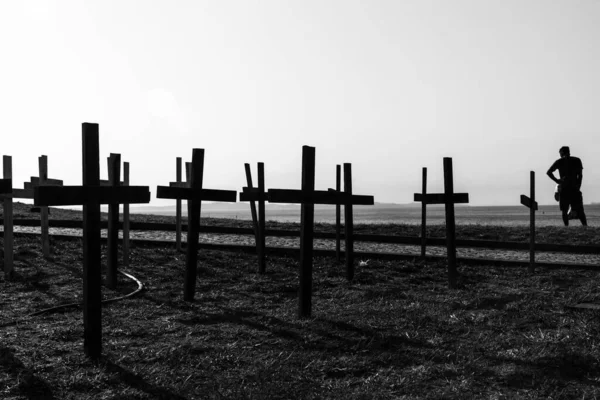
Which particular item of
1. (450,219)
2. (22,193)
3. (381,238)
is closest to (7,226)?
(22,193)

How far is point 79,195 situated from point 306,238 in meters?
3.04

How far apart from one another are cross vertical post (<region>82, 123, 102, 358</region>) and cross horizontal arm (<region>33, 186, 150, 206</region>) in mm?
49

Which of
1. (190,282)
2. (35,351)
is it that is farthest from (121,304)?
(35,351)

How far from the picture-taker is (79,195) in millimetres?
6406

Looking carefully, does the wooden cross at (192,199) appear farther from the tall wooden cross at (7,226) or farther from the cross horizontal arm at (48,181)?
the cross horizontal arm at (48,181)

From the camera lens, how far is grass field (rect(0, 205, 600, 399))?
5.55 metres

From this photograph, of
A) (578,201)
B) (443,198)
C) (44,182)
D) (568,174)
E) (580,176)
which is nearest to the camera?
(443,198)

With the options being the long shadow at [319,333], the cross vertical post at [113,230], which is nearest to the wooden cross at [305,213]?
the long shadow at [319,333]

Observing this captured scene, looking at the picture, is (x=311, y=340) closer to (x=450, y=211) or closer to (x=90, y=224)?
(x=90, y=224)

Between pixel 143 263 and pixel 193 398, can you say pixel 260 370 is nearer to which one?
pixel 193 398

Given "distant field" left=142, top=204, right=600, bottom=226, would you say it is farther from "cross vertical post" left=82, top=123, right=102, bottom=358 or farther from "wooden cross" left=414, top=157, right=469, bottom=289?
"cross vertical post" left=82, top=123, right=102, bottom=358

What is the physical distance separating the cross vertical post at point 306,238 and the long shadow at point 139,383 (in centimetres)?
289

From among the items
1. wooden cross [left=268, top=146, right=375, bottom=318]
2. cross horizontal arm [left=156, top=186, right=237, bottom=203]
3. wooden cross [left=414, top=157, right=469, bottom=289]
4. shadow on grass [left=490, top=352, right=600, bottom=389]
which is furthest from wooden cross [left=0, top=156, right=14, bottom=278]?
shadow on grass [left=490, top=352, right=600, bottom=389]

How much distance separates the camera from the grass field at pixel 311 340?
5.55 metres
